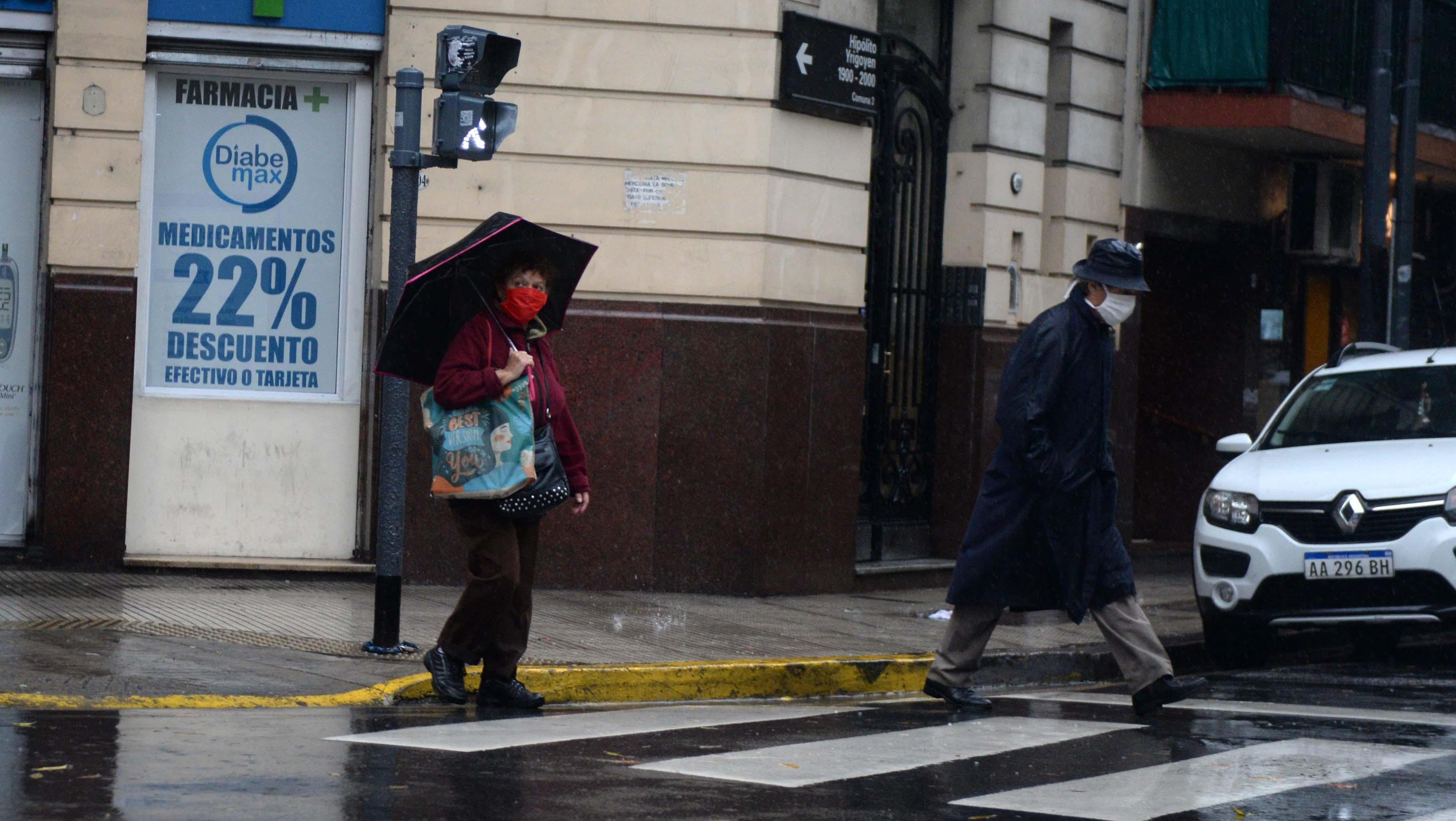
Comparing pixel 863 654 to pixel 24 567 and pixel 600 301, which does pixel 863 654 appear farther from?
pixel 24 567

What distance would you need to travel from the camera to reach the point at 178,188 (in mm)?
11133

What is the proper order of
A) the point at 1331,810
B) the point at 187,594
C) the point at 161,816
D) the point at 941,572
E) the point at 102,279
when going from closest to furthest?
the point at 161,816 < the point at 1331,810 < the point at 187,594 < the point at 102,279 < the point at 941,572

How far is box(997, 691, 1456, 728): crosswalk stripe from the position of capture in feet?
24.1

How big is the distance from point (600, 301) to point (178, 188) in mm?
2543

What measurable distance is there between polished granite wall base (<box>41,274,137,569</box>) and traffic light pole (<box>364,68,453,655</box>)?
334cm

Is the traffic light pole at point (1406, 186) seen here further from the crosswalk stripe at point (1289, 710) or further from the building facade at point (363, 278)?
the crosswalk stripe at point (1289, 710)

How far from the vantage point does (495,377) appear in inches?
273

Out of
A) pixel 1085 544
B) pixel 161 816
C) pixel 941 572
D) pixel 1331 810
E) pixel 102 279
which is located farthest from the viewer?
pixel 941 572

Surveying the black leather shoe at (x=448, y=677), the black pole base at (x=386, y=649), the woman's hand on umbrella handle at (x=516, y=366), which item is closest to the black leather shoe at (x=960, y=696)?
the black leather shoe at (x=448, y=677)

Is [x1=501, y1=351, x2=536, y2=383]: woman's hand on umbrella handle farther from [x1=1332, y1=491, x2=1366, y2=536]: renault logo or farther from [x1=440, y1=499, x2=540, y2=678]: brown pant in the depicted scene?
[x1=1332, y1=491, x2=1366, y2=536]: renault logo

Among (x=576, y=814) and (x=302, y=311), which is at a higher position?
(x=302, y=311)

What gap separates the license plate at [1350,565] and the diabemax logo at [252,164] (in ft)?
20.2

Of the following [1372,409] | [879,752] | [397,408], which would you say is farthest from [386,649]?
[1372,409]

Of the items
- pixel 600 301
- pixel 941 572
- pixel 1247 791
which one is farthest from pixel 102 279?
pixel 1247 791
